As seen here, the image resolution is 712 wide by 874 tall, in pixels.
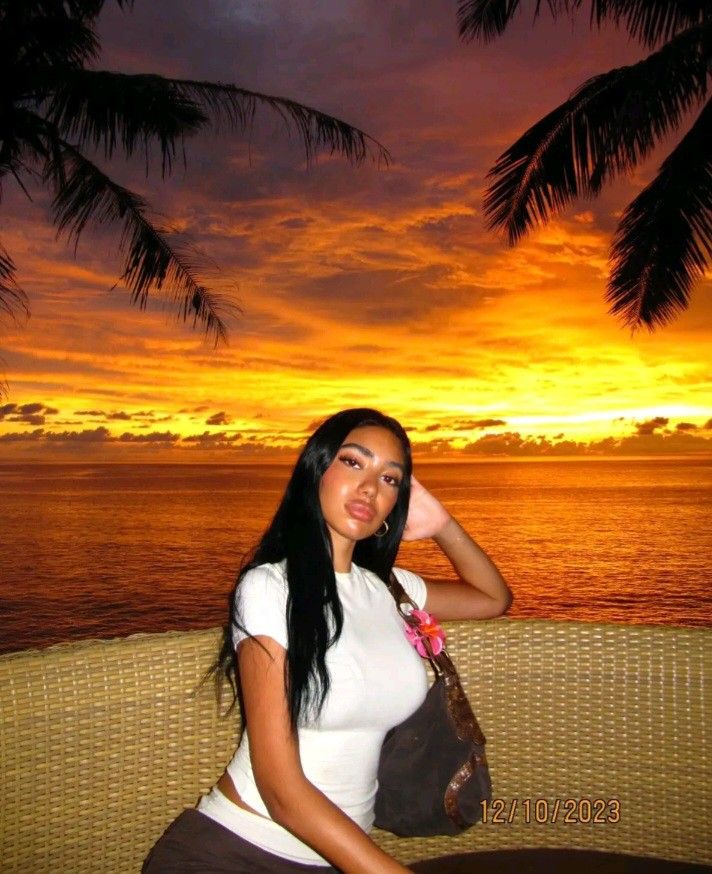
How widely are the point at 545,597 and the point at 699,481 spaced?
3312cm

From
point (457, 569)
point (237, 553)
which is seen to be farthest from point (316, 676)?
point (237, 553)

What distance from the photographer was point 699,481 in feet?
157

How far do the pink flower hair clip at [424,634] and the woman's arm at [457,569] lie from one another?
0.24 m

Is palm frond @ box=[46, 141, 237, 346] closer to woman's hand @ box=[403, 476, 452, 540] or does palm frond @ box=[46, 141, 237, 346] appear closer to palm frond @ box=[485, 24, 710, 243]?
palm frond @ box=[485, 24, 710, 243]

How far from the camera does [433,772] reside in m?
1.86

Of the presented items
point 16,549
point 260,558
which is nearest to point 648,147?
point 260,558

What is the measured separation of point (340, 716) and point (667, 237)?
4.54 metres

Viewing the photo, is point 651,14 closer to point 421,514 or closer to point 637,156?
point 637,156

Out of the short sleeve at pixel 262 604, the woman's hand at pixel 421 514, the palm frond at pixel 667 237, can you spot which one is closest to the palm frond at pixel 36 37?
the palm frond at pixel 667 237

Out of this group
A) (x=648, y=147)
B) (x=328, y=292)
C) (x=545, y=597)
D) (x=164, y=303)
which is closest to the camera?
(x=648, y=147)

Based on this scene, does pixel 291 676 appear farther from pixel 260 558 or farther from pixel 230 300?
pixel 230 300

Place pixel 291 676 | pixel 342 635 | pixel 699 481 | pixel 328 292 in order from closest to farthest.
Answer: pixel 291 676, pixel 342 635, pixel 328 292, pixel 699 481

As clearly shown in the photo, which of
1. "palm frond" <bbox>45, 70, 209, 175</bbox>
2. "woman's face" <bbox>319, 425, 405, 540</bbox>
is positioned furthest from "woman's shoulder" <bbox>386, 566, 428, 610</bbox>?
"palm frond" <bbox>45, 70, 209, 175</bbox>
